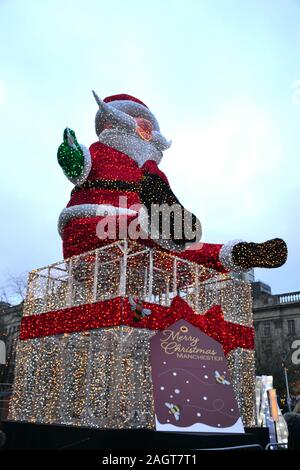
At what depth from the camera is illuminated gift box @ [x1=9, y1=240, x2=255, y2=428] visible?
9047 millimetres

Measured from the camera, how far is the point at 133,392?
8.95 meters

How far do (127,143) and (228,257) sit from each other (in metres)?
3.84

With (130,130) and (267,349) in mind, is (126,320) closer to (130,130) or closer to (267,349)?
(130,130)

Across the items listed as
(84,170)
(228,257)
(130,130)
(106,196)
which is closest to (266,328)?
(228,257)

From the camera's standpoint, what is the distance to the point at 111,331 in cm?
915

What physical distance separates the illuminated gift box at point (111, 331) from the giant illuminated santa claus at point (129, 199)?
437 millimetres

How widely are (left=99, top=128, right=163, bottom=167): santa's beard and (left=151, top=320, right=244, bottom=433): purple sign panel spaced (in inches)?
170

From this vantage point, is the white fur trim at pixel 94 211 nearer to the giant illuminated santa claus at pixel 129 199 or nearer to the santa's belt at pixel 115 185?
the giant illuminated santa claus at pixel 129 199

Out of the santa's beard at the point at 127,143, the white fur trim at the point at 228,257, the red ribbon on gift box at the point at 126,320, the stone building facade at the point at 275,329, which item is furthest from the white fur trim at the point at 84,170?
the stone building facade at the point at 275,329

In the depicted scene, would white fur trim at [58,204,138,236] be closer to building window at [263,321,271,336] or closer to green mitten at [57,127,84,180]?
green mitten at [57,127,84,180]

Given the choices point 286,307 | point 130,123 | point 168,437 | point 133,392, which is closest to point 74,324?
point 133,392

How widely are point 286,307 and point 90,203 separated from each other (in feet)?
106

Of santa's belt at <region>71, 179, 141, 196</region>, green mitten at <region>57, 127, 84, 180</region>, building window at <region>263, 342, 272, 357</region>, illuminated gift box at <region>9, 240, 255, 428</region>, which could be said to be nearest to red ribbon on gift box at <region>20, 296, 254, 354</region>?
illuminated gift box at <region>9, 240, 255, 428</region>

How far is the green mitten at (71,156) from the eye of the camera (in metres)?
10.4
